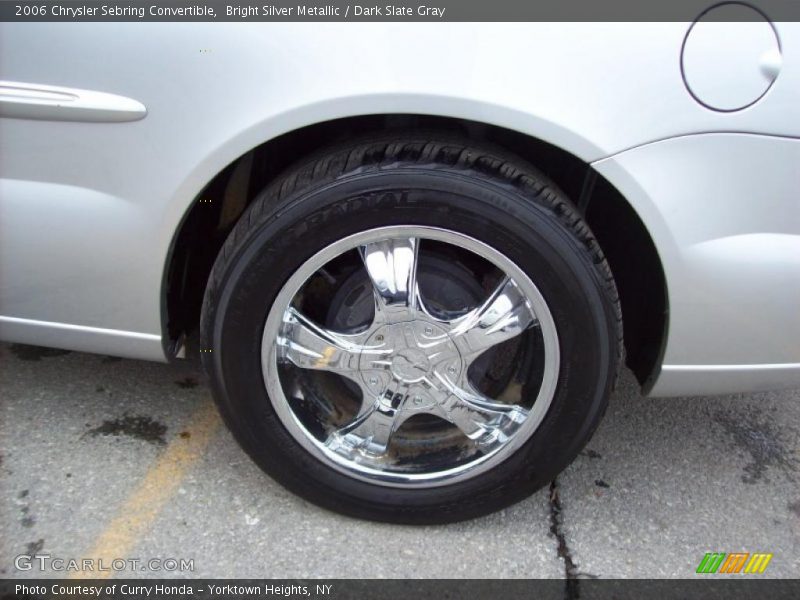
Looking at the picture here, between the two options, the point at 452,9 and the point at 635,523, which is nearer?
the point at 452,9

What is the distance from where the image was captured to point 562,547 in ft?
6.73

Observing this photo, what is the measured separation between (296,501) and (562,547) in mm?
777

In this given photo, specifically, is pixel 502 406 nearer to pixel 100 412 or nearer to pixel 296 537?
pixel 296 537

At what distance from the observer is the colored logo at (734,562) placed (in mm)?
2020

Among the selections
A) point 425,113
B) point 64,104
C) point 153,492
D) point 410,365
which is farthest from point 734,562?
point 64,104

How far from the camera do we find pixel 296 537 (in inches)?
80.0

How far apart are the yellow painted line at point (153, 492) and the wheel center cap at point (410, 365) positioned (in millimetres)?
782

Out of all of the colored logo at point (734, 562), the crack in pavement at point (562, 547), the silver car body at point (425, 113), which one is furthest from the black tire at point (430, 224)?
the colored logo at point (734, 562)

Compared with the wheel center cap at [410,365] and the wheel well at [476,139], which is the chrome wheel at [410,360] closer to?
the wheel center cap at [410,365]

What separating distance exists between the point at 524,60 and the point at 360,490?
1.20 metres

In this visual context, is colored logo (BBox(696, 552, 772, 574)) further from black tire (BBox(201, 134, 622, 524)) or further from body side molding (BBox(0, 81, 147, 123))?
body side molding (BBox(0, 81, 147, 123))

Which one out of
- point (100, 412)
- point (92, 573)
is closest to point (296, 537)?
point (92, 573)

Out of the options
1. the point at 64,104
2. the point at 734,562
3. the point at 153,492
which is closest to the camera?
the point at 64,104

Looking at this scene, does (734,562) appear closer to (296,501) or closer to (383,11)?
(296,501)
